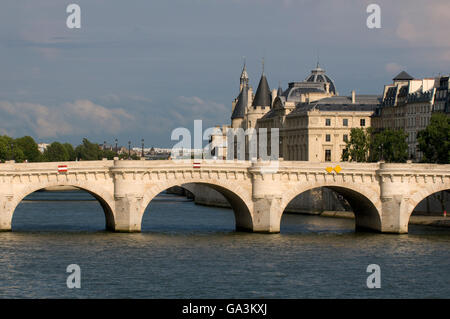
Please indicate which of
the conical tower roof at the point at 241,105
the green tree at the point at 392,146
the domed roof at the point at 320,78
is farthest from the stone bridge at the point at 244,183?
the conical tower roof at the point at 241,105

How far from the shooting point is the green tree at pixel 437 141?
315 ft

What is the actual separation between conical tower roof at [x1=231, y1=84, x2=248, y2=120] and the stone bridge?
305ft

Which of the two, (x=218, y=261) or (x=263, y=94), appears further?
(x=263, y=94)

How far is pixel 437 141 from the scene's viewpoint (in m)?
96.4

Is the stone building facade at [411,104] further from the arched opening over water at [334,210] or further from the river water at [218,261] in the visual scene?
the river water at [218,261]

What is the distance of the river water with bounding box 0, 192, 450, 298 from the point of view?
171ft

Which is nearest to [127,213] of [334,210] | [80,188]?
[80,188]

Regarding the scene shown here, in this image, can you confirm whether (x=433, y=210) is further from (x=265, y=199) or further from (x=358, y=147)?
(x=265, y=199)

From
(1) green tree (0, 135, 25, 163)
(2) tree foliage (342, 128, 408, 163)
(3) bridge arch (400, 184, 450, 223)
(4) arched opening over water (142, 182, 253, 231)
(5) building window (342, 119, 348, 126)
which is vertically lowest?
(4) arched opening over water (142, 182, 253, 231)

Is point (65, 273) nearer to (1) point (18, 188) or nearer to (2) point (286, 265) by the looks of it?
(2) point (286, 265)

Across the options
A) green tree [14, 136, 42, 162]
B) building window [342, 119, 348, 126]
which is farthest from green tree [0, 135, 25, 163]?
building window [342, 119, 348, 126]

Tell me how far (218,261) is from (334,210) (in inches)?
1655

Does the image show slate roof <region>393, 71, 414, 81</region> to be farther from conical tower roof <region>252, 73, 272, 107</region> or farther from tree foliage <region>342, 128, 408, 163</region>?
conical tower roof <region>252, 73, 272, 107</region>

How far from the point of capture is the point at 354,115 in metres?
124
